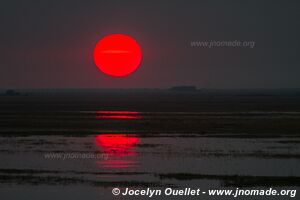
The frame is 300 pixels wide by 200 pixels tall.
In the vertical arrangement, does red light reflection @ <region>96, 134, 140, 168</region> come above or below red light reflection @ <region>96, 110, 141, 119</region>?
below

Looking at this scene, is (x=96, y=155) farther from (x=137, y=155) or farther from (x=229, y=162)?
(x=229, y=162)

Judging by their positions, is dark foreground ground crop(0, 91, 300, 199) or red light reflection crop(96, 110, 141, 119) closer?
dark foreground ground crop(0, 91, 300, 199)

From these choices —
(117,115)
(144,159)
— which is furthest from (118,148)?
(117,115)

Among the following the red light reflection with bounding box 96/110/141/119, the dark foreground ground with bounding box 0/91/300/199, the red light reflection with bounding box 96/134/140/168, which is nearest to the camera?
the dark foreground ground with bounding box 0/91/300/199

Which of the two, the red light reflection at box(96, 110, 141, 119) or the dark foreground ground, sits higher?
the red light reflection at box(96, 110, 141, 119)

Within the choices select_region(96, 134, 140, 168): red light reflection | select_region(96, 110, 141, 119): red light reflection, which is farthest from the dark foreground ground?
select_region(96, 110, 141, 119): red light reflection

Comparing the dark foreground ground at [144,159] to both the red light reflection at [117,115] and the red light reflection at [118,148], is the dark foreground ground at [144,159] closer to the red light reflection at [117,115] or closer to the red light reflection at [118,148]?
the red light reflection at [118,148]

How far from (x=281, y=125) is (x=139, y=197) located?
118 ft

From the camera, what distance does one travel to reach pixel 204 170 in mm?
30094

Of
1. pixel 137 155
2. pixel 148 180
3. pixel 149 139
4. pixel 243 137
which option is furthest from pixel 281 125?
pixel 148 180

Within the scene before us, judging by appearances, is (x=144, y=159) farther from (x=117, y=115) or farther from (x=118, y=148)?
(x=117, y=115)

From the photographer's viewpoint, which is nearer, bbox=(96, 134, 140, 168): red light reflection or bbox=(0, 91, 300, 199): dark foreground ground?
bbox=(0, 91, 300, 199): dark foreground ground

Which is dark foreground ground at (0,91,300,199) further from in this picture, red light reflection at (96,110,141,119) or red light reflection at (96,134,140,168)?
red light reflection at (96,110,141,119)

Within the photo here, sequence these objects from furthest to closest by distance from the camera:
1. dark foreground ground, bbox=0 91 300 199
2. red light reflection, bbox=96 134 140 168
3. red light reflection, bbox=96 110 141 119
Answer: red light reflection, bbox=96 110 141 119, red light reflection, bbox=96 134 140 168, dark foreground ground, bbox=0 91 300 199
